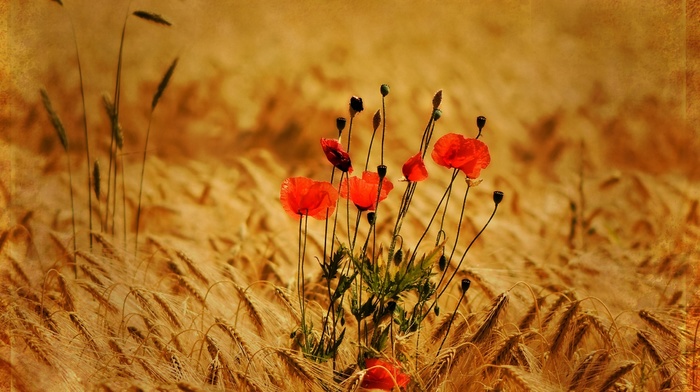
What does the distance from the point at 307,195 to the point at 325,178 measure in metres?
2.09

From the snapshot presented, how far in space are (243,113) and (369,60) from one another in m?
0.72

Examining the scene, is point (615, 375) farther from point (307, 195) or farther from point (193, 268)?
point (193, 268)

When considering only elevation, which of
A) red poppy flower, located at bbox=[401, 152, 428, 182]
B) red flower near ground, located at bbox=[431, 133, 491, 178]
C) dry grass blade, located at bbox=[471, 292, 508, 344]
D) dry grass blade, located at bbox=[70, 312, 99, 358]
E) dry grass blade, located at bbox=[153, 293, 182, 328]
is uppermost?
red flower near ground, located at bbox=[431, 133, 491, 178]

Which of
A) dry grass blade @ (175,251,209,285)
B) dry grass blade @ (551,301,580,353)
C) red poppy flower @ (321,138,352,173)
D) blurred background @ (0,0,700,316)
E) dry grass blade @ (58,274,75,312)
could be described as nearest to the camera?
red poppy flower @ (321,138,352,173)

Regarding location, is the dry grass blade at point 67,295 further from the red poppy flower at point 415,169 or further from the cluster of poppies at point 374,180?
the red poppy flower at point 415,169

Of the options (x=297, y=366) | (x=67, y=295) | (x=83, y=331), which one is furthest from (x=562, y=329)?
(x=67, y=295)

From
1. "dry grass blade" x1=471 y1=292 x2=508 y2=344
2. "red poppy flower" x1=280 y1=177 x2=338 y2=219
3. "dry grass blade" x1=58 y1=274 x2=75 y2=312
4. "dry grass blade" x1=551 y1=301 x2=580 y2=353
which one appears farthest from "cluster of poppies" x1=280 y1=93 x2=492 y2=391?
"dry grass blade" x1=58 y1=274 x2=75 y2=312

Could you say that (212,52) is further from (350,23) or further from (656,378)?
(656,378)

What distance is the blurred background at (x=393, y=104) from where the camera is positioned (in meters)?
2.98

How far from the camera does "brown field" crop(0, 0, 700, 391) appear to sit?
1.48m

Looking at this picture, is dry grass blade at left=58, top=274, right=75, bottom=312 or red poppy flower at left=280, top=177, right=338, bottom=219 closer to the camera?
red poppy flower at left=280, top=177, right=338, bottom=219

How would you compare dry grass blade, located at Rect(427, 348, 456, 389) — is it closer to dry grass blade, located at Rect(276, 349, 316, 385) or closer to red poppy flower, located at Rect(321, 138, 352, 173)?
Answer: dry grass blade, located at Rect(276, 349, 316, 385)

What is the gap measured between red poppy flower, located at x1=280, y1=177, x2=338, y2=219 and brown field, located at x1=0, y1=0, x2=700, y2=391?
220mm

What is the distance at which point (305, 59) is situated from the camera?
13.0 feet
